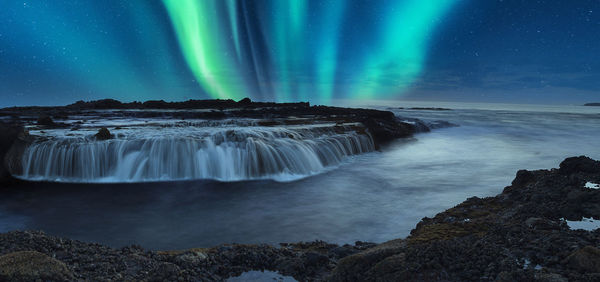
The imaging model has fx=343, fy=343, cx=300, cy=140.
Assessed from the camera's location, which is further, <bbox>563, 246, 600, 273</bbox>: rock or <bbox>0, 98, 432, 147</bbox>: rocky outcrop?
<bbox>0, 98, 432, 147</bbox>: rocky outcrop

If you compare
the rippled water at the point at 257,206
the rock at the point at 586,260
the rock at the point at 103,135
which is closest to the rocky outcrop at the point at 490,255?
the rock at the point at 586,260

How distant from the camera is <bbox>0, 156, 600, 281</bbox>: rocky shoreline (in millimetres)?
3246

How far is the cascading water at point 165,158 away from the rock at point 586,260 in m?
9.53

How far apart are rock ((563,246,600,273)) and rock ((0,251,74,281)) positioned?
15.9 ft

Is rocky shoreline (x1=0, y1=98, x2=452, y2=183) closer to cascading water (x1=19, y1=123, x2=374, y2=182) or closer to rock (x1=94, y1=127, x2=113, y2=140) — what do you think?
rock (x1=94, y1=127, x2=113, y2=140)

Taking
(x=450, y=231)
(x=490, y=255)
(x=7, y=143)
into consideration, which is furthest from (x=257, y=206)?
(x=7, y=143)

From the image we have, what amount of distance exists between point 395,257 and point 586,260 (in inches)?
66.4

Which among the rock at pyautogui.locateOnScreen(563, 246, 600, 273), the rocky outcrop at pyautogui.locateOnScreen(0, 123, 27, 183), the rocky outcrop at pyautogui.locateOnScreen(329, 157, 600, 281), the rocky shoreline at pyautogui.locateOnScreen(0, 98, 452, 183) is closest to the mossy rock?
the rocky outcrop at pyautogui.locateOnScreen(329, 157, 600, 281)

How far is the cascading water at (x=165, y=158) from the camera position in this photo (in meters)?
11.8

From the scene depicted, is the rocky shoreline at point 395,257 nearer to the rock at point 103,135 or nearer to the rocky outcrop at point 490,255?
the rocky outcrop at point 490,255

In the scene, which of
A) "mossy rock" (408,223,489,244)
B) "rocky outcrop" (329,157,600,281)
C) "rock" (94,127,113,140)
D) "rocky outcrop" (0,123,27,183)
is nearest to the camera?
"rocky outcrop" (329,157,600,281)

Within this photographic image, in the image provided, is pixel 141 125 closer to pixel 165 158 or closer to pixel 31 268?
pixel 165 158

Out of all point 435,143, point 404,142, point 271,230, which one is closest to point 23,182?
point 271,230

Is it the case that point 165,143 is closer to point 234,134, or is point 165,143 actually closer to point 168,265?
point 234,134
